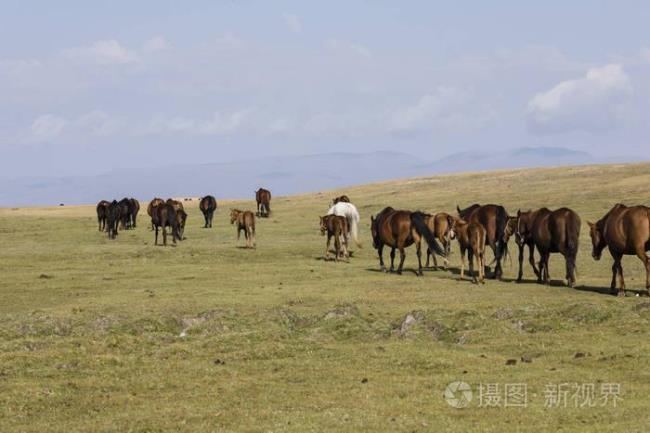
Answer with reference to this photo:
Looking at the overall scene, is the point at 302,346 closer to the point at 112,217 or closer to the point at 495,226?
the point at 495,226

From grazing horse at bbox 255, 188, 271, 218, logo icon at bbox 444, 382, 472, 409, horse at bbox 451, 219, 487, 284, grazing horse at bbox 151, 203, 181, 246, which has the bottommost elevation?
logo icon at bbox 444, 382, 472, 409

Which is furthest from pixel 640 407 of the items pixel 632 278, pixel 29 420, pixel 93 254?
pixel 93 254

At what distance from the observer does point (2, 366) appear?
16938 millimetres

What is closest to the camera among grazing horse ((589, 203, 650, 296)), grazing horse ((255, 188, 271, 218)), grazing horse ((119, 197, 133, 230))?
grazing horse ((589, 203, 650, 296))

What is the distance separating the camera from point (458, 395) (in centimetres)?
1408

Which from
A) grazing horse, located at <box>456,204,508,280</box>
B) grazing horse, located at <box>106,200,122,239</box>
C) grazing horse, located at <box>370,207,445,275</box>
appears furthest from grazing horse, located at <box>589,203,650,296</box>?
grazing horse, located at <box>106,200,122,239</box>

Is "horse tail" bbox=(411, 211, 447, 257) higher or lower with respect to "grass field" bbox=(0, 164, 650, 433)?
higher

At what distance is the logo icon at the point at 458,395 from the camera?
13.6 meters

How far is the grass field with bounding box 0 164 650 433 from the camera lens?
1319 cm

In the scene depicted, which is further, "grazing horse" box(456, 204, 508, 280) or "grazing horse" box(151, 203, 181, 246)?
"grazing horse" box(151, 203, 181, 246)

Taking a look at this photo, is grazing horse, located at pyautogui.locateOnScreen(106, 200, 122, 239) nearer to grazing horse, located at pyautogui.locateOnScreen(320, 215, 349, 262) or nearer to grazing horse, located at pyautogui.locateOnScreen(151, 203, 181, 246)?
grazing horse, located at pyautogui.locateOnScreen(151, 203, 181, 246)

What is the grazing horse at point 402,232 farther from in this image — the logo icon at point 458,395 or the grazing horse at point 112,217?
the grazing horse at point 112,217

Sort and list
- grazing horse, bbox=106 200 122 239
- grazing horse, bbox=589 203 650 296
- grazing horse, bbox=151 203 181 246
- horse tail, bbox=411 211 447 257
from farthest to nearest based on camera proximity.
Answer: grazing horse, bbox=106 200 122 239, grazing horse, bbox=151 203 181 246, horse tail, bbox=411 211 447 257, grazing horse, bbox=589 203 650 296

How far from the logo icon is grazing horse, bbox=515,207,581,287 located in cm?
1364
